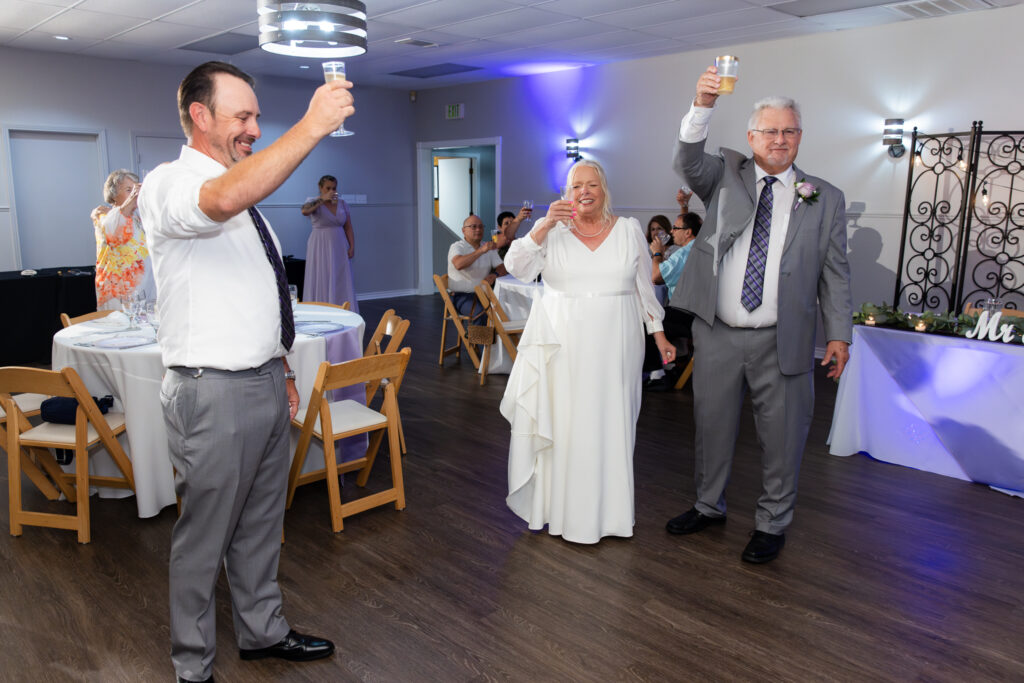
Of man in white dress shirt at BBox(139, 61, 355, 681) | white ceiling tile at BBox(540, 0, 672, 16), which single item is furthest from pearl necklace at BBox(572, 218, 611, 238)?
white ceiling tile at BBox(540, 0, 672, 16)

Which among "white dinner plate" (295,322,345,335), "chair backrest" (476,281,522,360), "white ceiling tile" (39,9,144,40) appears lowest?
"chair backrest" (476,281,522,360)

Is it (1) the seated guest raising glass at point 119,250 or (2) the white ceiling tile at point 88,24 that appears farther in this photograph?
(2) the white ceiling tile at point 88,24

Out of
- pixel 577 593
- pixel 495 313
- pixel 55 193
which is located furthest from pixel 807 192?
pixel 55 193

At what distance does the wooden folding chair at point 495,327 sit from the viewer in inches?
231

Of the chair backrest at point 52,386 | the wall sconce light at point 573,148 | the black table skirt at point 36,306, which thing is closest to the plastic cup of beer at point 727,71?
the chair backrest at point 52,386

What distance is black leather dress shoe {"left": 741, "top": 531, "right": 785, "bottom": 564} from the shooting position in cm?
311

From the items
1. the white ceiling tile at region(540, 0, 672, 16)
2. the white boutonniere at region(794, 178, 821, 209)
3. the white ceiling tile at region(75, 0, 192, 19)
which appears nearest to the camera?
the white boutonniere at region(794, 178, 821, 209)

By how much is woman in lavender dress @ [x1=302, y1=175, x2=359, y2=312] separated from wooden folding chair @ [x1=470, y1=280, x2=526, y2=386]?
2.57m

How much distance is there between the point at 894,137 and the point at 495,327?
3.99 m

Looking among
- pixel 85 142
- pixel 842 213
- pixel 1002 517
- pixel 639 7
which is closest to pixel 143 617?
pixel 842 213

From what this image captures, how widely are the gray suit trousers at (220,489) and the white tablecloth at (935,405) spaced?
3.53m

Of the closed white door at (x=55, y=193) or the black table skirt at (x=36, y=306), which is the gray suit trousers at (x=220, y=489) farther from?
the closed white door at (x=55, y=193)

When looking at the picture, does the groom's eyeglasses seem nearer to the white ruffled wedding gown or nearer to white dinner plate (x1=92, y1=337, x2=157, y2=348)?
the white ruffled wedding gown

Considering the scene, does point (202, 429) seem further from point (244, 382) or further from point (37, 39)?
point (37, 39)
